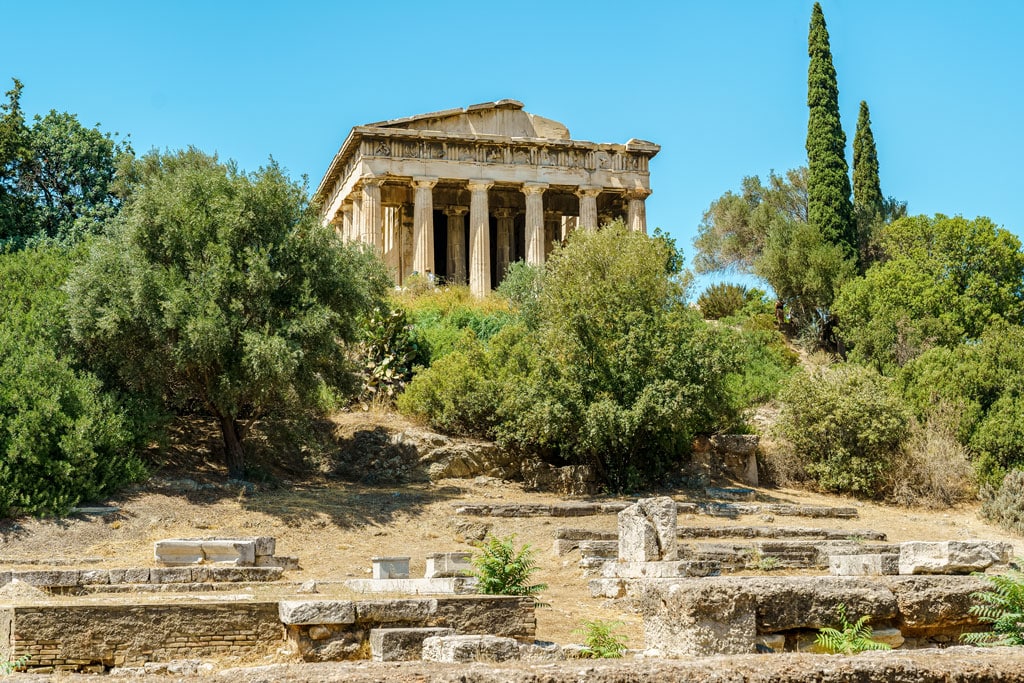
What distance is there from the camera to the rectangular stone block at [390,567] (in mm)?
13273

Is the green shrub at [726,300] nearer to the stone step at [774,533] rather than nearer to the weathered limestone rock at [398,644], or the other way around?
the stone step at [774,533]

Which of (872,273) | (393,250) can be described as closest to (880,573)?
(872,273)

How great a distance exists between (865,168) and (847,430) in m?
23.1

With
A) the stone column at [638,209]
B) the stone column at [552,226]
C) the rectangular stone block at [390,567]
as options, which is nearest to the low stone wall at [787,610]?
the rectangular stone block at [390,567]

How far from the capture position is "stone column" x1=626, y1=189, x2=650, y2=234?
40375 mm

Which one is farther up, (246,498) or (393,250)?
(393,250)

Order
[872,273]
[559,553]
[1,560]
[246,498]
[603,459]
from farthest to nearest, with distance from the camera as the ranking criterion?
[872,273]
[603,459]
[246,498]
[559,553]
[1,560]

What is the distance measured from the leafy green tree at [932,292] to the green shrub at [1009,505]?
737cm

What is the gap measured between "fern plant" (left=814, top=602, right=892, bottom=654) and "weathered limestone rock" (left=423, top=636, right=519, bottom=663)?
2169mm

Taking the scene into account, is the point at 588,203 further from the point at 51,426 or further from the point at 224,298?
the point at 51,426

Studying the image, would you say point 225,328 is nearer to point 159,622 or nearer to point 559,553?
point 559,553

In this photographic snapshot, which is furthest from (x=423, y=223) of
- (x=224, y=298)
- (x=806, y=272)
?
(x=224, y=298)

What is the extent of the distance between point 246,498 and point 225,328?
291 centimetres

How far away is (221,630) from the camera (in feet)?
30.2
